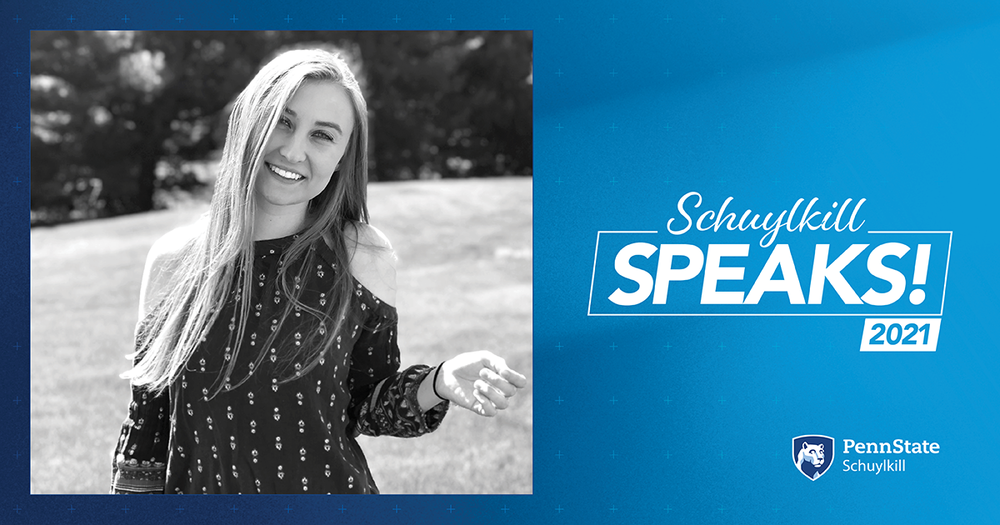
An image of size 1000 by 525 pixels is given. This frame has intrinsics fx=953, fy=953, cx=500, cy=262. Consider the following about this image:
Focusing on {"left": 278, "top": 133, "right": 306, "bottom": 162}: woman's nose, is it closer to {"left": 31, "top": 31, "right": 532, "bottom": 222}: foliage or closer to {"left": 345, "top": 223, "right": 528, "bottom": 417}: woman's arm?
{"left": 345, "top": 223, "right": 528, "bottom": 417}: woman's arm

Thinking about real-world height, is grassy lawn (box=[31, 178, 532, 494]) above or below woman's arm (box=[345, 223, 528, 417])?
below

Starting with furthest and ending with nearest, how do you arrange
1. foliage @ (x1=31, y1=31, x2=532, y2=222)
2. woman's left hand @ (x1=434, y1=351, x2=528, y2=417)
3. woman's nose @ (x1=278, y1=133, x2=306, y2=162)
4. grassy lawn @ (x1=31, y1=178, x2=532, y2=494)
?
1. foliage @ (x1=31, y1=31, x2=532, y2=222)
2. grassy lawn @ (x1=31, y1=178, x2=532, y2=494)
3. woman's nose @ (x1=278, y1=133, x2=306, y2=162)
4. woman's left hand @ (x1=434, y1=351, x2=528, y2=417)

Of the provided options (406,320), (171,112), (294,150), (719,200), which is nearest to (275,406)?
(294,150)

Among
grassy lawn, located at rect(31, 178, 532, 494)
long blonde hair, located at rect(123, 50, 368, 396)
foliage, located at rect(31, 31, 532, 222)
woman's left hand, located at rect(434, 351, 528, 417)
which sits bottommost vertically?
grassy lawn, located at rect(31, 178, 532, 494)

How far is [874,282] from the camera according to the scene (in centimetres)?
236

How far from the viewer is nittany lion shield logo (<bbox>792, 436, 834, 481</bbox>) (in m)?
2.37

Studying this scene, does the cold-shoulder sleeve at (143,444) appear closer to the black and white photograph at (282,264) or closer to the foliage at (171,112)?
the black and white photograph at (282,264)

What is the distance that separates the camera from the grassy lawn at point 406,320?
461cm

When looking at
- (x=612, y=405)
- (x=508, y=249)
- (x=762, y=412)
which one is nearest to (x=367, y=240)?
(x=612, y=405)

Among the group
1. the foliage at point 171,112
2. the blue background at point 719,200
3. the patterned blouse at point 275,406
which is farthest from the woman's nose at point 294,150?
the foliage at point 171,112

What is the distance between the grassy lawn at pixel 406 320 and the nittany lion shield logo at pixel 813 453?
6.83 ft

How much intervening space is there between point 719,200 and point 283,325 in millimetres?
1090

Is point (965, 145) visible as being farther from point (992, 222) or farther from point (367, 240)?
point (367, 240)

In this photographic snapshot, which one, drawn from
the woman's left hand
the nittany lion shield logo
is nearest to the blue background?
the nittany lion shield logo
